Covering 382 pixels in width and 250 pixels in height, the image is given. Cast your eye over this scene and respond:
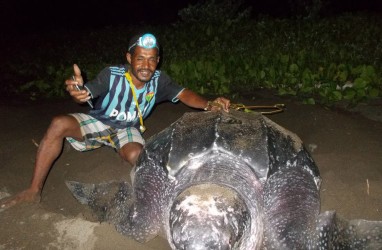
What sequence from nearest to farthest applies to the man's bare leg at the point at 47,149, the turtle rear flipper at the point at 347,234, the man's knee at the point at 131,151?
the turtle rear flipper at the point at 347,234 < the man's bare leg at the point at 47,149 < the man's knee at the point at 131,151

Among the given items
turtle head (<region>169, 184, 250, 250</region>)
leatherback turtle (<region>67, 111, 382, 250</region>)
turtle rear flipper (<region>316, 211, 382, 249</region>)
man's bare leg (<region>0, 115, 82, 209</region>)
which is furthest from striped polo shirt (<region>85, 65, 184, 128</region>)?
turtle rear flipper (<region>316, 211, 382, 249</region>)

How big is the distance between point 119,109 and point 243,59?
2.37 meters

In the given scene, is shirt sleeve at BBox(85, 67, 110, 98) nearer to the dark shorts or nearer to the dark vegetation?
the dark shorts

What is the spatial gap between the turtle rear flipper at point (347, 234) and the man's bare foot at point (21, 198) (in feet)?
5.41

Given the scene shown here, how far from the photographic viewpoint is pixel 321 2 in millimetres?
9711

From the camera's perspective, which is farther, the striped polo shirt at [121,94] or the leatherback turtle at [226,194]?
the striped polo shirt at [121,94]

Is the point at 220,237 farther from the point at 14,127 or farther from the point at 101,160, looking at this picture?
the point at 14,127

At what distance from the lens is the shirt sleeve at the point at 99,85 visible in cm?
230

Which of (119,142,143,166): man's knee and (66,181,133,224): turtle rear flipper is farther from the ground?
(119,142,143,166): man's knee

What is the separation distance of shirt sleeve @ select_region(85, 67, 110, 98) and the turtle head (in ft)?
3.53

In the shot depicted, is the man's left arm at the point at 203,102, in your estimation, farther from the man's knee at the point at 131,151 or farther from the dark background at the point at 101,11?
the dark background at the point at 101,11

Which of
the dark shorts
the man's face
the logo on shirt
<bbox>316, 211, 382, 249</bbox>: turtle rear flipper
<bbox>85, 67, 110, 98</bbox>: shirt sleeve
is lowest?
<bbox>316, 211, 382, 249</bbox>: turtle rear flipper

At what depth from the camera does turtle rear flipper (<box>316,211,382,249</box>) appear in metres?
1.57

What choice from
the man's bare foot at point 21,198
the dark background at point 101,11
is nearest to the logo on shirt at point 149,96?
the man's bare foot at point 21,198
